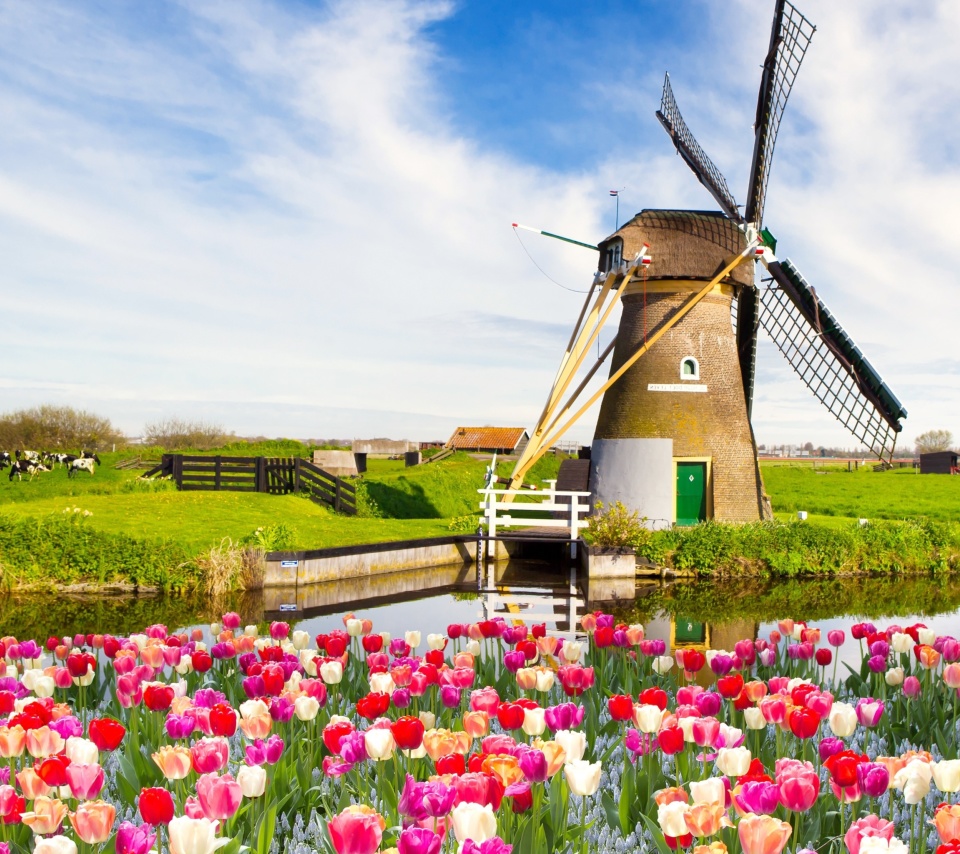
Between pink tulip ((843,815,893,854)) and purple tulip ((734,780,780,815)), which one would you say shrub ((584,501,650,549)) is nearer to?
purple tulip ((734,780,780,815))

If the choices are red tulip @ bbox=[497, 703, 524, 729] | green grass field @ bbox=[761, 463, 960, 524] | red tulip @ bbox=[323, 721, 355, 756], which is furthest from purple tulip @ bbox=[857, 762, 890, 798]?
green grass field @ bbox=[761, 463, 960, 524]

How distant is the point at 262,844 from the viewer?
9.72 feet

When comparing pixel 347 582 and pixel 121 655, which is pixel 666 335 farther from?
pixel 121 655

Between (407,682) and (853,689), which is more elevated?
(407,682)

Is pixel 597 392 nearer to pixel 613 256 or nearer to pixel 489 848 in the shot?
pixel 613 256

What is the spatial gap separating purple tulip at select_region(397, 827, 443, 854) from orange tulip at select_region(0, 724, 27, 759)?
190cm

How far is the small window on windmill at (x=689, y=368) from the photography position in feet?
67.2

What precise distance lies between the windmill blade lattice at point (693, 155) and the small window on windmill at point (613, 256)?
2756 mm

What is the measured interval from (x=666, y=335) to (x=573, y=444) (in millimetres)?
37249

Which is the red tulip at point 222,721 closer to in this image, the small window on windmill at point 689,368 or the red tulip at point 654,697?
the red tulip at point 654,697

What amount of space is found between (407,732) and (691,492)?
18.3 metres

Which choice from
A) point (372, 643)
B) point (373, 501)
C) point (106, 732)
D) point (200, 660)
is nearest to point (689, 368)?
point (373, 501)

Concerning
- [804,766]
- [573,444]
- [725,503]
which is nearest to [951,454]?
[573,444]

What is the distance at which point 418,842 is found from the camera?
89.0 inches
